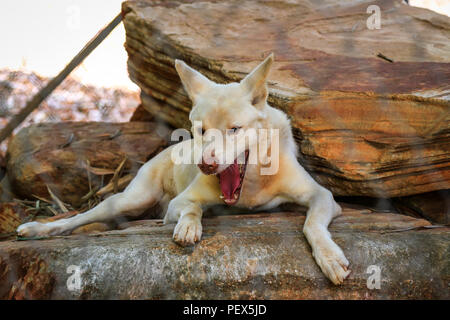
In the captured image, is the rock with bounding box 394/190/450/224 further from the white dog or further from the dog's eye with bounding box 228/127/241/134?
the dog's eye with bounding box 228/127/241/134

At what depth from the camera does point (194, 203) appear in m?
3.14

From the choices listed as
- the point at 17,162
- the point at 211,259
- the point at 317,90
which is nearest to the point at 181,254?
the point at 211,259

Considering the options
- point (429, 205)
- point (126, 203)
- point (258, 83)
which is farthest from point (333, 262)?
point (126, 203)

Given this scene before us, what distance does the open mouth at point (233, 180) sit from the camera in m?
2.94

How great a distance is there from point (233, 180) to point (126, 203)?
126 cm

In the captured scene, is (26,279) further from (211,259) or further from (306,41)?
(306,41)

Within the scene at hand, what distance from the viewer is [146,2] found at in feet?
15.6

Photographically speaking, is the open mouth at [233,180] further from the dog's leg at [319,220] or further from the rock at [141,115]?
the rock at [141,115]

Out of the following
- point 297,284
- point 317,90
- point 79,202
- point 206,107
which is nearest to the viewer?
point 297,284

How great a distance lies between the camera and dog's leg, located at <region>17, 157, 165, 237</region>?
343 cm

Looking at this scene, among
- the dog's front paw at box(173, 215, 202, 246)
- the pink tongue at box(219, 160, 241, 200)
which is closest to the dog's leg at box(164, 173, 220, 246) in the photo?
the dog's front paw at box(173, 215, 202, 246)

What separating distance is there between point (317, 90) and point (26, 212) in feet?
9.40

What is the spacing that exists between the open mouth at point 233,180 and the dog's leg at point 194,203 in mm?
223

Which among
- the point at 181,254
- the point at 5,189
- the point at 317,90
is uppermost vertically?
the point at 317,90
